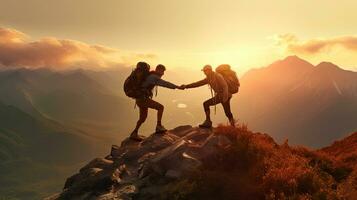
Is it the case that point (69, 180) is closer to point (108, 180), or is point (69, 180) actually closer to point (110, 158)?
point (110, 158)

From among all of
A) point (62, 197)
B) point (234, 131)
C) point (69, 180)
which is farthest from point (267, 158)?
point (69, 180)

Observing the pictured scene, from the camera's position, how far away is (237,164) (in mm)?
15180

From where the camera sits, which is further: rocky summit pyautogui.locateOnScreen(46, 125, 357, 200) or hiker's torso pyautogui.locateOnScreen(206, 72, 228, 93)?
hiker's torso pyautogui.locateOnScreen(206, 72, 228, 93)

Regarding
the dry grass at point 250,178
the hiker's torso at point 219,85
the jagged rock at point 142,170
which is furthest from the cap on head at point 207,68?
the dry grass at point 250,178

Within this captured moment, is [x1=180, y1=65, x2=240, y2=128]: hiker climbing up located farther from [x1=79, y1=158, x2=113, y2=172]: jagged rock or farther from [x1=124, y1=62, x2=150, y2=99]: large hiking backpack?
[x1=79, y1=158, x2=113, y2=172]: jagged rock

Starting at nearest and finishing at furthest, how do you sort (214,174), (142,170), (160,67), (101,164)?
(214,174) < (142,170) < (101,164) < (160,67)

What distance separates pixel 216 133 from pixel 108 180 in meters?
4.75

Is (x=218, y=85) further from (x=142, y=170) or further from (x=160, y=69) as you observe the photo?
(x=142, y=170)

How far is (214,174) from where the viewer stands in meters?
14.0

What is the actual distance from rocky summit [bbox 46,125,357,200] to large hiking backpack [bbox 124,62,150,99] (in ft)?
8.84

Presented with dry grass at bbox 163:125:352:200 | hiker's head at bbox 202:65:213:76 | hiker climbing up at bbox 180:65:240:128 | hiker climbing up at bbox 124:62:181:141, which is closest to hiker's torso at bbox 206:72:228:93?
hiker climbing up at bbox 180:65:240:128

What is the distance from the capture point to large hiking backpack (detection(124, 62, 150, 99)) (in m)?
20.5

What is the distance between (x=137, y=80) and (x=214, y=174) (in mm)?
8252

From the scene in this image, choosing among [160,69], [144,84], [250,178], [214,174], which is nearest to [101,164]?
[144,84]
